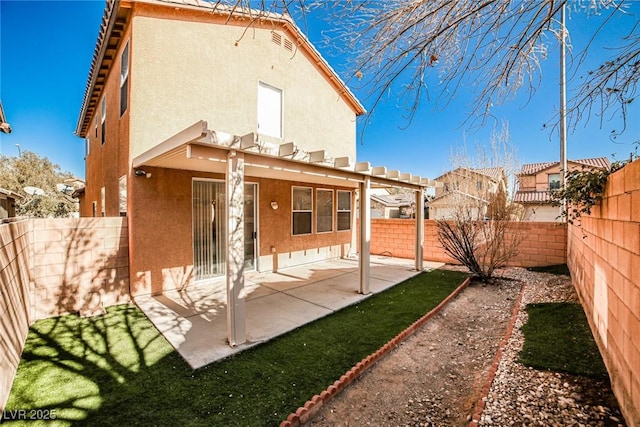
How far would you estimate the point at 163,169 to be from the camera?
6922 millimetres

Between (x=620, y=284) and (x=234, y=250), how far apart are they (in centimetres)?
492

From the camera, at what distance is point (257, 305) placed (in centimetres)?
640

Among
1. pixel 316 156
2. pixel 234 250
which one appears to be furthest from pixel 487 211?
pixel 234 250

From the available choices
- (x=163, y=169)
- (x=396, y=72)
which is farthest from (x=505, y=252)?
(x=163, y=169)

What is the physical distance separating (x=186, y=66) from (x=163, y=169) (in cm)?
280

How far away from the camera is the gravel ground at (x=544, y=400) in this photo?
9.16ft

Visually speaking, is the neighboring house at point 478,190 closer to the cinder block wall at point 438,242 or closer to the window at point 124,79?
the cinder block wall at point 438,242

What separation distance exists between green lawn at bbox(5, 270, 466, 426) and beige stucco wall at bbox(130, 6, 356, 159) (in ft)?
13.3

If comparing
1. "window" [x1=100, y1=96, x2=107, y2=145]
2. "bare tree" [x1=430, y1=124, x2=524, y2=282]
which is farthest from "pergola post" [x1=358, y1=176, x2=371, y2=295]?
"window" [x1=100, y1=96, x2=107, y2=145]

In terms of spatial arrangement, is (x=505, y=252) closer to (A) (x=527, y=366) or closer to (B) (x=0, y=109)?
(A) (x=527, y=366)

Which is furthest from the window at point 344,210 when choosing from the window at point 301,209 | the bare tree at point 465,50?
the bare tree at point 465,50

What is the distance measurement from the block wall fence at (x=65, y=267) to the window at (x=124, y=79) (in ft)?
10.1

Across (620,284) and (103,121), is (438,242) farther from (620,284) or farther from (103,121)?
(103,121)

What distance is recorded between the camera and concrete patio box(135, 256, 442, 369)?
185 inches
